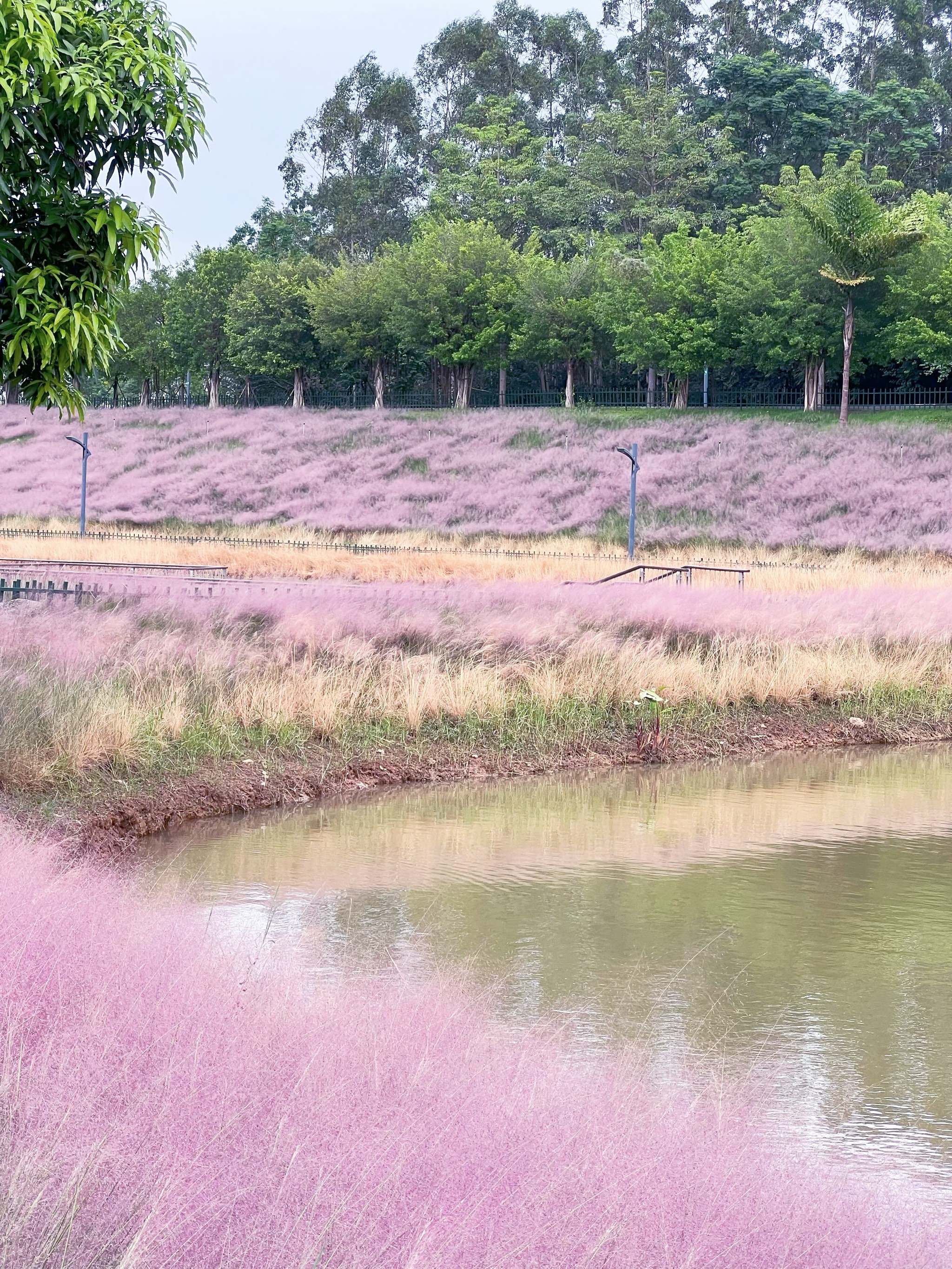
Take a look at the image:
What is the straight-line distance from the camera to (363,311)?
235ft

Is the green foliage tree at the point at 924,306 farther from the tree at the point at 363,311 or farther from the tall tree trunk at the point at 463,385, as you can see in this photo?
the tree at the point at 363,311

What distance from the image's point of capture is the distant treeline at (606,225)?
187 feet

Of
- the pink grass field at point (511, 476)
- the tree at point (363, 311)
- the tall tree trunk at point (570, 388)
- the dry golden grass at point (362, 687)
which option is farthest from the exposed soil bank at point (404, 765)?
the tree at point (363, 311)

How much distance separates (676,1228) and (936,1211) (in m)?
1.82

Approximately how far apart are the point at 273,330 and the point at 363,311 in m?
6.52

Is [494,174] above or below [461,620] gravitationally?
above

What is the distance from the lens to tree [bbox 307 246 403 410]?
70812 mm

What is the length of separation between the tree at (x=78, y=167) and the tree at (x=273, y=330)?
65244 mm

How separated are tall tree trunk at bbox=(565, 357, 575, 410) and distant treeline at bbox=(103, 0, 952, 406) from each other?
27.7 inches

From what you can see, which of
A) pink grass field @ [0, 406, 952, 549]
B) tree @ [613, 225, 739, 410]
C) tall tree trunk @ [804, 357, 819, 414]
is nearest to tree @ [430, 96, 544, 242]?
tree @ [613, 225, 739, 410]

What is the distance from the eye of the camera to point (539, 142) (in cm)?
8606

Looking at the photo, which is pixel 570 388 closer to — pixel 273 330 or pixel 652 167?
pixel 273 330

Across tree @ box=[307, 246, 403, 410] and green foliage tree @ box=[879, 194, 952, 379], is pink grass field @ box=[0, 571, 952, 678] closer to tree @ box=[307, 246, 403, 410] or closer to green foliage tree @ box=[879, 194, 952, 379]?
green foliage tree @ box=[879, 194, 952, 379]

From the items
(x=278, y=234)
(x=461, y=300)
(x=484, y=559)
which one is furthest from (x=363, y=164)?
(x=484, y=559)
